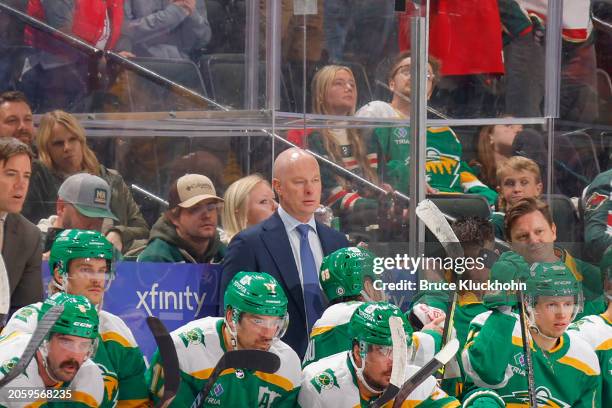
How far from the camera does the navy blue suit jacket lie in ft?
17.2

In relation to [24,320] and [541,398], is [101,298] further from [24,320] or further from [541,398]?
[541,398]

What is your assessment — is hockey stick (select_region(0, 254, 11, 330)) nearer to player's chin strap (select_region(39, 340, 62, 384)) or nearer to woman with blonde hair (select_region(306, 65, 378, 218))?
player's chin strap (select_region(39, 340, 62, 384))

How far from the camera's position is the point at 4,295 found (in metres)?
4.76

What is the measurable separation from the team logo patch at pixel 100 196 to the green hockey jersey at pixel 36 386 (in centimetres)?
83

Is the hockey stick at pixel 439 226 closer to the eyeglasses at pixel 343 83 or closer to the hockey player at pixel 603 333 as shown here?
the hockey player at pixel 603 333

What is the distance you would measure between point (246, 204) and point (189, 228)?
0.27m

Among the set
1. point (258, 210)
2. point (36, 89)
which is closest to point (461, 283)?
point (258, 210)

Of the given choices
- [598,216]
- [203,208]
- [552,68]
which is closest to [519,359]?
[598,216]

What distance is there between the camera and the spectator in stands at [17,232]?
4926mm

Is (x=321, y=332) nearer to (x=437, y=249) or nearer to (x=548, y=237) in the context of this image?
(x=437, y=249)

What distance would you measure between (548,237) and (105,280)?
1.61m

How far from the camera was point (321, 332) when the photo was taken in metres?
5.12

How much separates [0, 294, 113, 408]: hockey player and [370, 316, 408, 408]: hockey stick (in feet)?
2.80

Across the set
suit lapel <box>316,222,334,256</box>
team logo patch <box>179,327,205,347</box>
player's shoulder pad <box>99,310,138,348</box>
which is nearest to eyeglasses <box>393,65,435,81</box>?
suit lapel <box>316,222,334,256</box>
